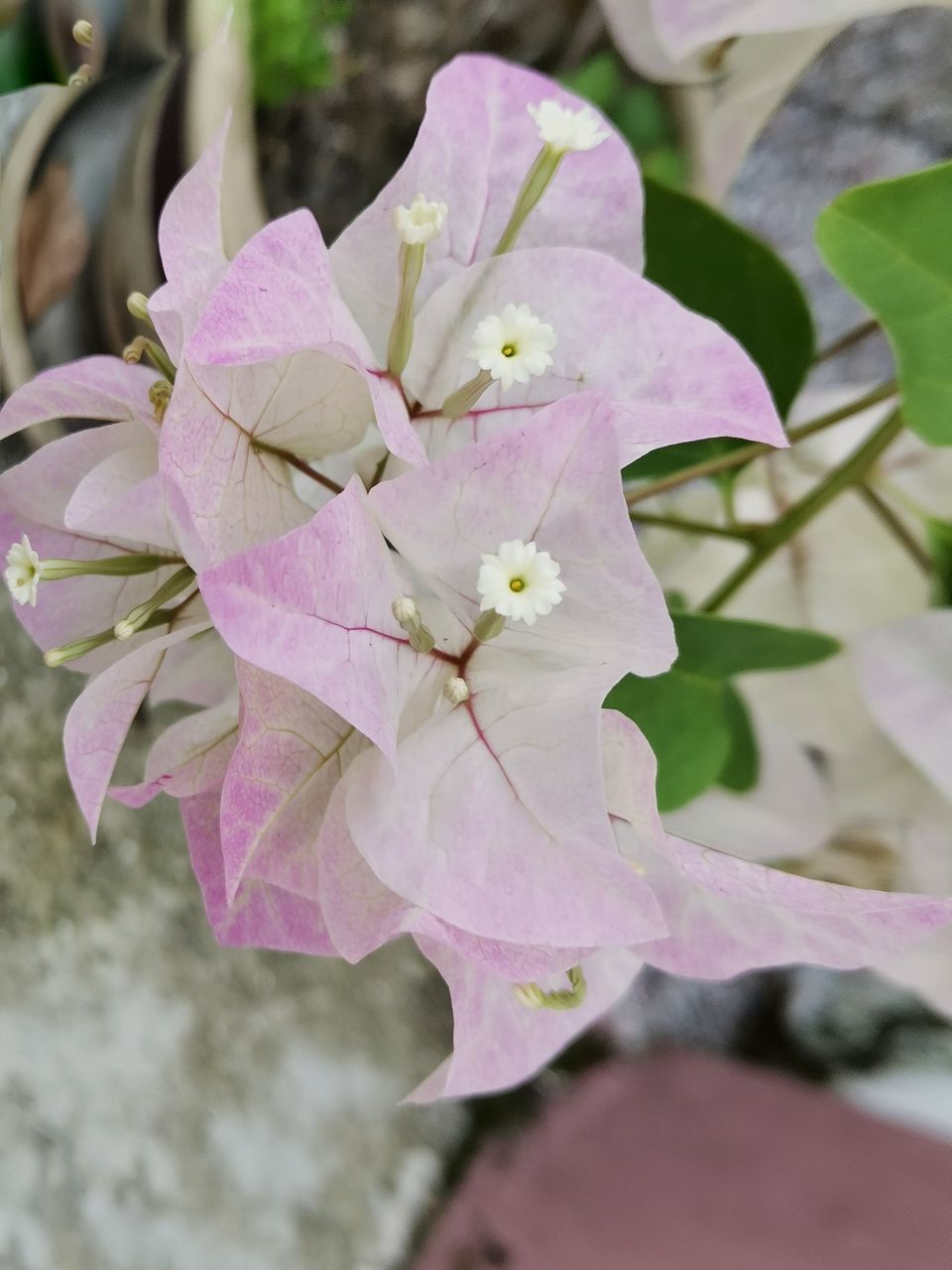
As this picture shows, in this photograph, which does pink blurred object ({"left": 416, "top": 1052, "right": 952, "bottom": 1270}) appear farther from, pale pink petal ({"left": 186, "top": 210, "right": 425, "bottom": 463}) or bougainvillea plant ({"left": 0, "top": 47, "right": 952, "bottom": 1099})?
pale pink petal ({"left": 186, "top": 210, "right": 425, "bottom": 463})

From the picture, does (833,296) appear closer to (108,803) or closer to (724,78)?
(724,78)

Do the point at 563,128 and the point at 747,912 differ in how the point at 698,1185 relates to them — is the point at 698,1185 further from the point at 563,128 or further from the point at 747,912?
the point at 563,128

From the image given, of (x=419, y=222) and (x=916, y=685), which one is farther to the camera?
(x=916, y=685)

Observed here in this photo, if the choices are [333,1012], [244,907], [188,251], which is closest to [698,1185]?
[333,1012]

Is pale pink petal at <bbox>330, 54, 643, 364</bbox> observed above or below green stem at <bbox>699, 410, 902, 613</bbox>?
above

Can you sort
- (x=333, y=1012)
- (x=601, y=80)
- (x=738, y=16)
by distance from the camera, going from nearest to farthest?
1. (x=738, y=16)
2. (x=601, y=80)
3. (x=333, y=1012)

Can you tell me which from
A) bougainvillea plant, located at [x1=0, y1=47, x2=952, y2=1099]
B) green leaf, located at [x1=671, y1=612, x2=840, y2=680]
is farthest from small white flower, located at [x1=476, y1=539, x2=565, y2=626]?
green leaf, located at [x1=671, y1=612, x2=840, y2=680]
